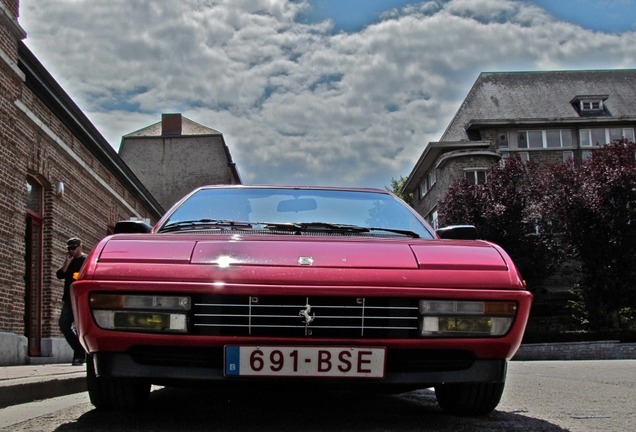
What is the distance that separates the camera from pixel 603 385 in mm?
7430

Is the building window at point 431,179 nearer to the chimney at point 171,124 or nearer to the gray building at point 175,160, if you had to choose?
the gray building at point 175,160

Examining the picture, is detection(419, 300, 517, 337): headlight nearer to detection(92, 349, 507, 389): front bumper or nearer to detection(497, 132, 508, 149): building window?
detection(92, 349, 507, 389): front bumper

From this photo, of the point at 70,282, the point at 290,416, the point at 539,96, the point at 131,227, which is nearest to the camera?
the point at 290,416

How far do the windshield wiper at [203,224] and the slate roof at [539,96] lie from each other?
37.8 metres

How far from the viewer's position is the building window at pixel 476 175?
3950 cm

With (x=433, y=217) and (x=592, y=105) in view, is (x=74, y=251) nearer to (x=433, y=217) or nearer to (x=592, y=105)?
(x=433, y=217)

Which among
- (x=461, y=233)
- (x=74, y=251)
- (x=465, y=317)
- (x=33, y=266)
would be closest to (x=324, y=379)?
(x=465, y=317)

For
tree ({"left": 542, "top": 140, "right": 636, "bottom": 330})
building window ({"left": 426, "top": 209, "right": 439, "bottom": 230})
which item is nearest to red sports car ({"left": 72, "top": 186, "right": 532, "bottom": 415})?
tree ({"left": 542, "top": 140, "right": 636, "bottom": 330})

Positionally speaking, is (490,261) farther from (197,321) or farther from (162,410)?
(162,410)

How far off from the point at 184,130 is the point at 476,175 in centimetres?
2178

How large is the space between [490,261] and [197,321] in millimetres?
1411

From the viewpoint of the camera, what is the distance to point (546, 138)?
139 feet

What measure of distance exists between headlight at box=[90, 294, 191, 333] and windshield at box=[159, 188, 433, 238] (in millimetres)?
1105

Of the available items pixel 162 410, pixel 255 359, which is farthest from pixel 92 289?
pixel 162 410
